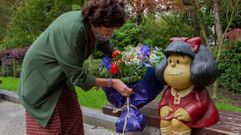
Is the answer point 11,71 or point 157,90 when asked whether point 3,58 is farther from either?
point 157,90

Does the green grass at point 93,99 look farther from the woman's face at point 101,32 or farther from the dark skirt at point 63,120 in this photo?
the woman's face at point 101,32

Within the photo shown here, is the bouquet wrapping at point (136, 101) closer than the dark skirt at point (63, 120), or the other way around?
the dark skirt at point (63, 120)

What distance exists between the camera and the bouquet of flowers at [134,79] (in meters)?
2.99

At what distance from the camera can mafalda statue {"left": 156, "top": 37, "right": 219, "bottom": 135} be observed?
2.71 metres

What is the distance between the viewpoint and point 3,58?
12969 millimetres

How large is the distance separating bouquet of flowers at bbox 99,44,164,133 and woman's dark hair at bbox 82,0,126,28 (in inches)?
24.4

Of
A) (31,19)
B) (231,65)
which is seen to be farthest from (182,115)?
(31,19)

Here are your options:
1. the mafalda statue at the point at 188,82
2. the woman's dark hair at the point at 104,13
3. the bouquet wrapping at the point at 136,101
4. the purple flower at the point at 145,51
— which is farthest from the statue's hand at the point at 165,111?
the woman's dark hair at the point at 104,13

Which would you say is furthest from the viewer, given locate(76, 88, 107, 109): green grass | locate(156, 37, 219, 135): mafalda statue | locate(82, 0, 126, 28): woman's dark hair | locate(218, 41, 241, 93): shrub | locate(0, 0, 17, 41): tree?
locate(0, 0, 17, 41): tree

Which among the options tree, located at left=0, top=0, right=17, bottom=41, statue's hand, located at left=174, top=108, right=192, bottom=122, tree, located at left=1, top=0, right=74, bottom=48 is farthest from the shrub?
tree, located at left=0, top=0, right=17, bottom=41

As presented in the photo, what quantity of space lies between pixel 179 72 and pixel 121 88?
0.46m

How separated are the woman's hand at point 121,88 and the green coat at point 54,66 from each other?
0.85 ft

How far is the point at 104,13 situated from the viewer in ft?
7.85

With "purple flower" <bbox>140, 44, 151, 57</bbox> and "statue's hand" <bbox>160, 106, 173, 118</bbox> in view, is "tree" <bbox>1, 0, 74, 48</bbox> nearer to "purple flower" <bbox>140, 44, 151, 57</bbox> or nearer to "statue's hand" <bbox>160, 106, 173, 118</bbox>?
"purple flower" <bbox>140, 44, 151, 57</bbox>
